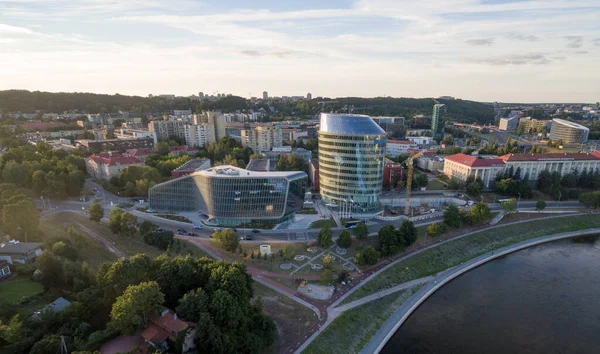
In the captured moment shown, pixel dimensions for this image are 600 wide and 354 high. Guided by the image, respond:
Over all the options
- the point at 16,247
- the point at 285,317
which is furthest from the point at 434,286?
the point at 16,247

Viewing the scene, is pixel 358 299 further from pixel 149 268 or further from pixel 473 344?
pixel 149 268

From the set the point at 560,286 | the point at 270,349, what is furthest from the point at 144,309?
the point at 560,286

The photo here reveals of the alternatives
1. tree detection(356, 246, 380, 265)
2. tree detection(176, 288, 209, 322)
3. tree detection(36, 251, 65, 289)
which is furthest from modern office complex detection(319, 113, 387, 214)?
tree detection(36, 251, 65, 289)

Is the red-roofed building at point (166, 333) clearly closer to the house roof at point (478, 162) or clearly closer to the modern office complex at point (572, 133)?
the house roof at point (478, 162)

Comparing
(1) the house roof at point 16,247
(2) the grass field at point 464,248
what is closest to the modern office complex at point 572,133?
(2) the grass field at point 464,248

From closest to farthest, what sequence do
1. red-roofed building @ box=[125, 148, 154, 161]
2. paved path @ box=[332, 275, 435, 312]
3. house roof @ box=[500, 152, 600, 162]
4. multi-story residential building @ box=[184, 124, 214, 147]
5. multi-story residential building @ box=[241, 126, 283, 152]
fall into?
1. paved path @ box=[332, 275, 435, 312]
2. house roof @ box=[500, 152, 600, 162]
3. red-roofed building @ box=[125, 148, 154, 161]
4. multi-story residential building @ box=[241, 126, 283, 152]
5. multi-story residential building @ box=[184, 124, 214, 147]

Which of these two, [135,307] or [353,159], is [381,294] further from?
[135,307]

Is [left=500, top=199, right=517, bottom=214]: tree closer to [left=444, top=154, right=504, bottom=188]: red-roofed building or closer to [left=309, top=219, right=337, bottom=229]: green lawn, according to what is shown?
[left=444, top=154, right=504, bottom=188]: red-roofed building
